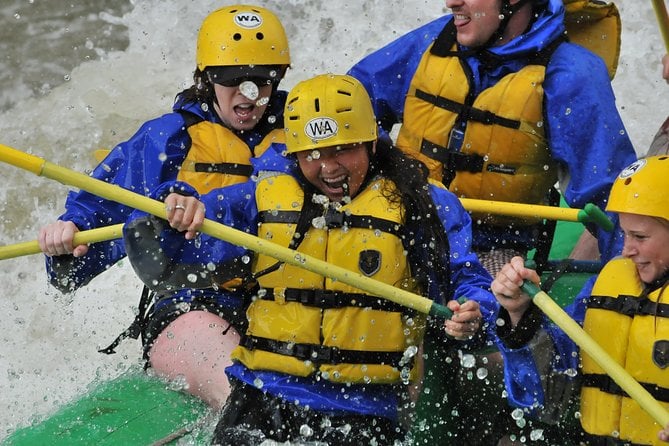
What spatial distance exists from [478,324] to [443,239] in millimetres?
307

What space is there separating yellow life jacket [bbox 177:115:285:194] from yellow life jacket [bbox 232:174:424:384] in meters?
0.76

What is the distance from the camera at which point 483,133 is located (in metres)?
4.33

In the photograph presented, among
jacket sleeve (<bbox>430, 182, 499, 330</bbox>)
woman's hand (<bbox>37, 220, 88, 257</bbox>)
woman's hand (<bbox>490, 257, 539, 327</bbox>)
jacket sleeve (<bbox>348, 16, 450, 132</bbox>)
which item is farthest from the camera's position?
Answer: jacket sleeve (<bbox>348, 16, 450, 132</bbox>)

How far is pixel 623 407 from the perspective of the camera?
3232mm

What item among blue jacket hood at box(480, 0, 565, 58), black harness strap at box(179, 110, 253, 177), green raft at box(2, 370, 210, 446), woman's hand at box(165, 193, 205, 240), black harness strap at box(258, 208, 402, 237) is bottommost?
green raft at box(2, 370, 210, 446)

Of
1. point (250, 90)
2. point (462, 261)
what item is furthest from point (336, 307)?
point (250, 90)

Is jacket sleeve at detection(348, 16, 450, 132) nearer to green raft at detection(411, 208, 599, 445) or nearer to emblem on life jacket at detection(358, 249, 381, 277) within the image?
green raft at detection(411, 208, 599, 445)

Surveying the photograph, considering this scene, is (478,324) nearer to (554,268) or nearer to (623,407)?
(623,407)

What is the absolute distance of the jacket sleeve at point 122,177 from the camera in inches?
162

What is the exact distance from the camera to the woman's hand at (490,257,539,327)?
3133 mm

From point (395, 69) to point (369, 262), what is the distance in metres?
1.31

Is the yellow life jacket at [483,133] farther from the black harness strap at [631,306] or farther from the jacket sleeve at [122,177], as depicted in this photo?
the black harness strap at [631,306]

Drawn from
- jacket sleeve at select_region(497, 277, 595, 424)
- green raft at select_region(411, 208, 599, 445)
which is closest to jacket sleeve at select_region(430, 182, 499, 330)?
jacket sleeve at select_region(497, 277, 595, 424)

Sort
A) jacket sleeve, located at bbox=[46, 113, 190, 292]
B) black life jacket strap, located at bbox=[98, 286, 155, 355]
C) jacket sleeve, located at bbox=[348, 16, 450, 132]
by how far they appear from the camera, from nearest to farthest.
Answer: jacket sleeve, located at bbox=[46, 113, 190, 292], black life jacket strap, located at bbox=[98, 286, 155, 355], jacket sleeve, located at bbox=[348, 16, 450, 132]
